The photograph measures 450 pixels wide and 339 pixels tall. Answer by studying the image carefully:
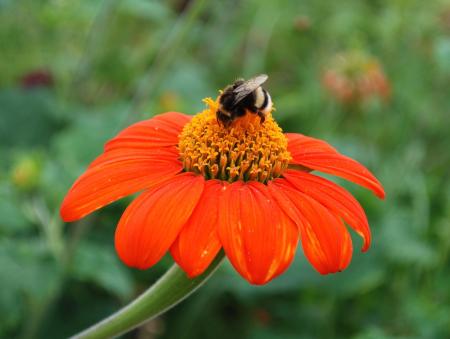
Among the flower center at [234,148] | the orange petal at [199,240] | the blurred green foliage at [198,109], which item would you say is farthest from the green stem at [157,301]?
the blurred green foliage at [198,109]

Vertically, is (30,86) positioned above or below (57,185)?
above

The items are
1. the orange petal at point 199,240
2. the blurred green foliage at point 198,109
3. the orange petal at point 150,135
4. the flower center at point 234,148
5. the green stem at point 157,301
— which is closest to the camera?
the orange petal at point 199,240

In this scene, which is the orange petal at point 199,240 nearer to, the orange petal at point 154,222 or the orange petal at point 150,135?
the orange petal at point 154,222

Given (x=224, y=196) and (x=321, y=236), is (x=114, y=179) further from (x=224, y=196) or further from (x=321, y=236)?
(x=321, y=236)

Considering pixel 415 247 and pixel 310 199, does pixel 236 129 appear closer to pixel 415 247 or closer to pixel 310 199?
pixel 310 199

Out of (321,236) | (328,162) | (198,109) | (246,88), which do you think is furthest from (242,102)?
(198,109)

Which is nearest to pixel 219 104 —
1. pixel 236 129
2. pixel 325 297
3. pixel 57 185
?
pixel 236 129

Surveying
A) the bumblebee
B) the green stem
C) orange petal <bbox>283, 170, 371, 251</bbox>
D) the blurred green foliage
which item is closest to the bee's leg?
the bumblebee

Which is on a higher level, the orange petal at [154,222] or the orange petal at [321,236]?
the orange petal at [154,222]
